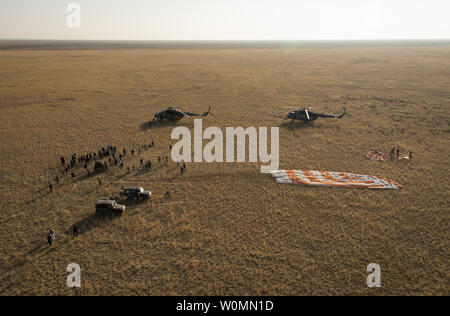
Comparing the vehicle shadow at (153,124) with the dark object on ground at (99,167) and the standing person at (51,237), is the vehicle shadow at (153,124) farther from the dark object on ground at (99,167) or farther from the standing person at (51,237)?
the standing person at (51,237)

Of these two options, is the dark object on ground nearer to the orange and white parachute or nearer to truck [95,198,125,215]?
truck [95,198,125,215]

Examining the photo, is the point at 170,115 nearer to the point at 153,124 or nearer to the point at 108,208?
the point at 153,124

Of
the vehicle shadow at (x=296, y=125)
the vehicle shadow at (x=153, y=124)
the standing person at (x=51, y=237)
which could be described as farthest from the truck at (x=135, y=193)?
the vehicle shadow at (x=296, y=125)

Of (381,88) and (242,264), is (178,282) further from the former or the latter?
(381,88)

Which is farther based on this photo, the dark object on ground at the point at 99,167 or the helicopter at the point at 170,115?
the helicopter at the point at 170,115
